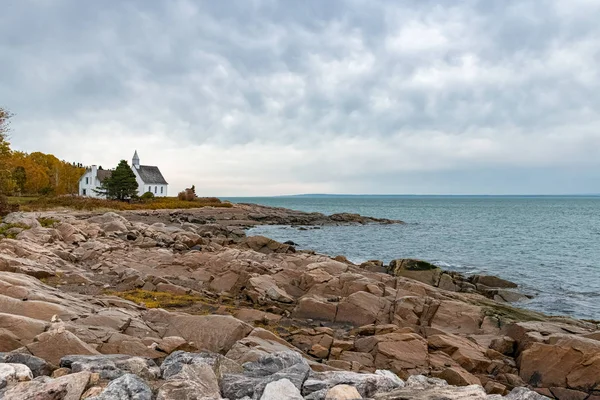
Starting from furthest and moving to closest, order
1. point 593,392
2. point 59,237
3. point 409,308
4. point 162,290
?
point 59,237 < point 162,290 < point 409,308 < point 593,392

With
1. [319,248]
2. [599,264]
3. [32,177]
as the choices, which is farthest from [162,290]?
[32,177]

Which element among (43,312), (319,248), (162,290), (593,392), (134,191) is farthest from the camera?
(134,191)

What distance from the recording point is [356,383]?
267 inches

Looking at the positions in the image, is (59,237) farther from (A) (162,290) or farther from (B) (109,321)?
(B) (109,321)

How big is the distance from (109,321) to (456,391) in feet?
24.0

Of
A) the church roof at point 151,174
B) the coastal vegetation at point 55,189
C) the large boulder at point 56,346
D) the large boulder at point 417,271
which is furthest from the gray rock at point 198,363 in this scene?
the church roof at point 151,174

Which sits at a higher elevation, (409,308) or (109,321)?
(109,321)

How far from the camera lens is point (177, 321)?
11.0 metres

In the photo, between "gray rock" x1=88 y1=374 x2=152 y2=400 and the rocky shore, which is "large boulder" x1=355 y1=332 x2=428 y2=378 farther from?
"gray rock" x1=88 y1=374 x2=152 y2=400

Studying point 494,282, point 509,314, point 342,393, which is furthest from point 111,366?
point 494,282

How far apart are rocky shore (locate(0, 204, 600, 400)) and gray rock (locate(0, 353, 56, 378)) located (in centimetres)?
2

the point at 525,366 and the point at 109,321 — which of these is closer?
the point at 109,321

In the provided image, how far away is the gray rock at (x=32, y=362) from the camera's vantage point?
6863 mm

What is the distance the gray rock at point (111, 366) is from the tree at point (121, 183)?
247 ft
